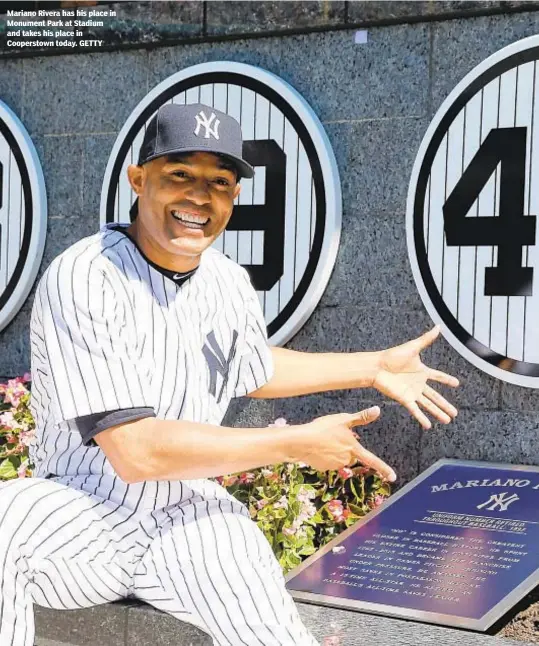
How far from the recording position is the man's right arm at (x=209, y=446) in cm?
302

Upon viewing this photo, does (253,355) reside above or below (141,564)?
above

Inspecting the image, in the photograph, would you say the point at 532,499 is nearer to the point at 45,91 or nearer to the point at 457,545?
the point at 457,545

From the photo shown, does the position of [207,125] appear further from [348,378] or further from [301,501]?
[301,501]

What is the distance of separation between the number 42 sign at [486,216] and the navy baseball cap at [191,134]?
2.02m

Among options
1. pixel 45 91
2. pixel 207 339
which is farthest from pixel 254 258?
Result: pixel 207 339

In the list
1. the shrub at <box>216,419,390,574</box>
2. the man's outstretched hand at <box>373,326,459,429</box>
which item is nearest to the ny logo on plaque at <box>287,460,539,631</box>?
the shrub at <box>216,419,390,574</box>

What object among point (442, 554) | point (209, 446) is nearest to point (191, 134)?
point (209, 446)

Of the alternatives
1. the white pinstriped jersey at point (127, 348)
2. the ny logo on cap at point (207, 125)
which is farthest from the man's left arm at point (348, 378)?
the ny logo on cap at point (207, 125)

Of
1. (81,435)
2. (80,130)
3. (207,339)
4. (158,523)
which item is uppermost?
(80,130)

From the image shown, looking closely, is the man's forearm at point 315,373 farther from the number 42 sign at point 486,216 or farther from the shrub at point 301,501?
the number 42 sign at point 486,216

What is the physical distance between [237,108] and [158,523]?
3039 mm

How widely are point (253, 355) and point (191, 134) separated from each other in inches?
31.7

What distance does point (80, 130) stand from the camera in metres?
6.30

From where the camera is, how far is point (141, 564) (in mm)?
3189
